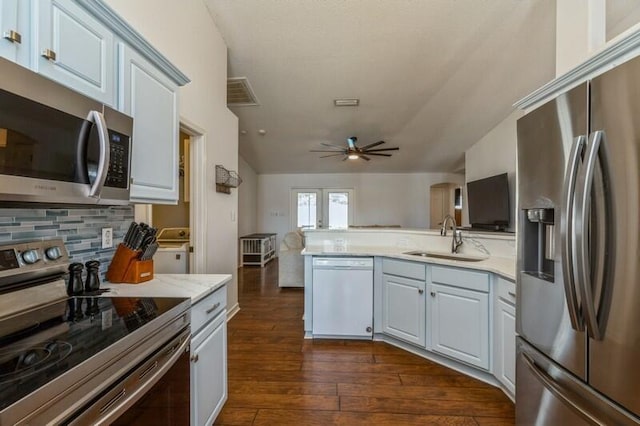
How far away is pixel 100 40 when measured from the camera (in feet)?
4.15

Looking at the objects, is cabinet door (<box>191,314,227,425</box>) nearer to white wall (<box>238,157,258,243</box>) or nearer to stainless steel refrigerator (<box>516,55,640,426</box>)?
stainless steel refrigerator (<box>516,55,640,426</box>)

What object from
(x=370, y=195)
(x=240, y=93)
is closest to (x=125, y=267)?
(x=240, y=93)

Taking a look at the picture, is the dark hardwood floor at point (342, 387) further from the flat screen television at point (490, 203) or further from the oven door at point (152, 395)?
the flat screen television at point (490, 203)

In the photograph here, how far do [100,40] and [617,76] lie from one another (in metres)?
1.87

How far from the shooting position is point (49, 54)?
3.36 feet

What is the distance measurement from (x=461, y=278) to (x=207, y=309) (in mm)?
1865

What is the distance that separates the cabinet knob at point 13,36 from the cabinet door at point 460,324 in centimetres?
273

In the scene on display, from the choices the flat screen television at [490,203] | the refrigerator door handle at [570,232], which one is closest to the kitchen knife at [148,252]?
the refrigerator door handle at [570,232]

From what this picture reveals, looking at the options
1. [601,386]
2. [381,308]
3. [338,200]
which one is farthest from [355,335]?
[338,200]

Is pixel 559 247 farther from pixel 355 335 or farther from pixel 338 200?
pixel 338 200

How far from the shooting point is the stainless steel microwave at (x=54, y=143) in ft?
2.93

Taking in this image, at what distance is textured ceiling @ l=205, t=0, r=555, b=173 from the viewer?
3.04 m

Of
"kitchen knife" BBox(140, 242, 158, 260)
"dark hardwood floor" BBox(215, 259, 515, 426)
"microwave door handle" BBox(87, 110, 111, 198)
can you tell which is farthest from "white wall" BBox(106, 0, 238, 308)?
"kitchen knife" BBox(140, 242, 158, 260)

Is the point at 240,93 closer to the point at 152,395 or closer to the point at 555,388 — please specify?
the point at 152,395
